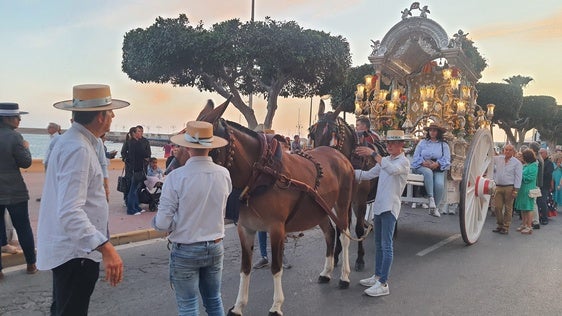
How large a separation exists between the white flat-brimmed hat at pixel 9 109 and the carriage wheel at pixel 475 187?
20.7ft

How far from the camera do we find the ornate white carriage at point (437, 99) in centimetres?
719

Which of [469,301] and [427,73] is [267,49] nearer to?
[427,73]

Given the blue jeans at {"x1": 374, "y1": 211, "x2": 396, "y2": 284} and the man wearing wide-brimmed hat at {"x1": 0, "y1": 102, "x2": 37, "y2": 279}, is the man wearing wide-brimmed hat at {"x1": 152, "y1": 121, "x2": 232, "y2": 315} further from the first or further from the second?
the man wearing wide-brimmed hat at {"x1": 0, "y1": 102, "x2": 37, "y2": 279}

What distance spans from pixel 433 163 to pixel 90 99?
18.6ft

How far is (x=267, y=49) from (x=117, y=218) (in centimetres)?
1396

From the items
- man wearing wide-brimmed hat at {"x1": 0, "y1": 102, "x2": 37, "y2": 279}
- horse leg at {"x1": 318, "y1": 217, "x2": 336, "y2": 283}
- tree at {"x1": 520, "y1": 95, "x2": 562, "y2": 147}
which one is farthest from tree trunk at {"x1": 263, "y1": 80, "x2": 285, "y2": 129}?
tree at {"x1": 520, "y1": 95, "x2": 562, "y2": 147}

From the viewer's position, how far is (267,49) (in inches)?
805

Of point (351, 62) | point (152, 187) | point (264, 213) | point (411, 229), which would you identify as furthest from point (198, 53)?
point (264, 213)

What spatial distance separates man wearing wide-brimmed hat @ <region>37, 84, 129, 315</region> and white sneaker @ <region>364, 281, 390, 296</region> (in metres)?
3.04

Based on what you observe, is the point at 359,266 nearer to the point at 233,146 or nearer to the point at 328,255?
the point at 328,255

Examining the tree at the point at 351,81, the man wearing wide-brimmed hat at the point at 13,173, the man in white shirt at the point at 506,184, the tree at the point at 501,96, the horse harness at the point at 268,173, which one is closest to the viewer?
the horse harness at the point at 268,173

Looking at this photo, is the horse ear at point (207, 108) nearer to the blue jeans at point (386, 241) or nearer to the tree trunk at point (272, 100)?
the blue jeans at point (386, 241)

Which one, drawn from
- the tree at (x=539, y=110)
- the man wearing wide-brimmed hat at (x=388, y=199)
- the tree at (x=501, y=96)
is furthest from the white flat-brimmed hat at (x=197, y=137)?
the tree at (x=539, y=110)

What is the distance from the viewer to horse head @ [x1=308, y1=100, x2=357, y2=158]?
5852mm
